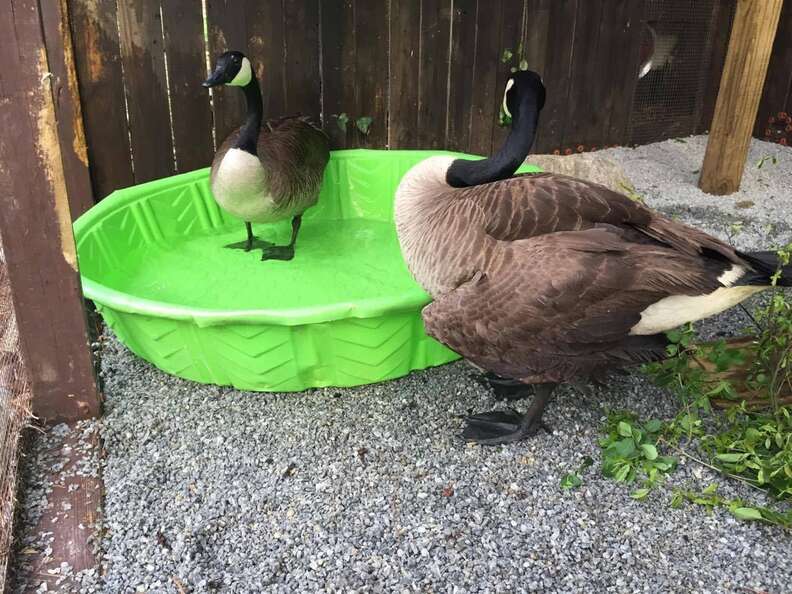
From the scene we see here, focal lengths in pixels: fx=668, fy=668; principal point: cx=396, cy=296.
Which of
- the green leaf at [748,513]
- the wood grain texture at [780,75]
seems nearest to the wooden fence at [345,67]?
the wood grain texture at [780,75]

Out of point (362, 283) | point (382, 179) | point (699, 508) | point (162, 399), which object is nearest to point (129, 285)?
point (162, 399)

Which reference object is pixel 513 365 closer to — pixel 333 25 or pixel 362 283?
pixel 362 283

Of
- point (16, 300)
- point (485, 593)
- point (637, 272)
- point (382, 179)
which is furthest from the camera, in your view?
point (382, 179)

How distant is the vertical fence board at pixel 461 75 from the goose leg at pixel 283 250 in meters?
1.62

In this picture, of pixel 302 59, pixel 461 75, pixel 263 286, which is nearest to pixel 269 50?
pixel 302 59

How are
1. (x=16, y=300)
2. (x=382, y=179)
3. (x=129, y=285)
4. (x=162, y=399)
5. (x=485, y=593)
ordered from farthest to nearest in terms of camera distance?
1. (x=382, y=179)
2. (x=129, y=285)
3. (x=162, y=399)
4. (x=16, y=300)
5. (x=485, y=593)

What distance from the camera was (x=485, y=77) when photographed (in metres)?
4.86

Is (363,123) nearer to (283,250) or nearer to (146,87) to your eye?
(283,250)

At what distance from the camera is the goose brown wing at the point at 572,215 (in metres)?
2.20

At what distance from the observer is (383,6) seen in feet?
14.0

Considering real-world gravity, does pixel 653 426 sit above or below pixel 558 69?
below

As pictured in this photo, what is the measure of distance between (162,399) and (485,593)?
1465mm

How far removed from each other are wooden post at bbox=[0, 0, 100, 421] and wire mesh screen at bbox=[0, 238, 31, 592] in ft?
0.27

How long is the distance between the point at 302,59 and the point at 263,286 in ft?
5.32
